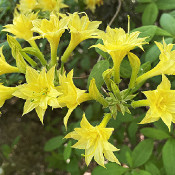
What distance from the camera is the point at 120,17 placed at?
247 cm

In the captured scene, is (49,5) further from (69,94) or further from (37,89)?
(69,94)

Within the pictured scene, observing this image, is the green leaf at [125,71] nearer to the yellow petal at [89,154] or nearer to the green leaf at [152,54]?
the green leaf at [152,54]

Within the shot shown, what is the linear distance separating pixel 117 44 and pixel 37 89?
0.47 meters

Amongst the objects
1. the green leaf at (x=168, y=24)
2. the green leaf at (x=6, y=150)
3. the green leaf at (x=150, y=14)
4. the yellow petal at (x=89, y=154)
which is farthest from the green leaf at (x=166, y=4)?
the green leaf at (x=6, y=150)

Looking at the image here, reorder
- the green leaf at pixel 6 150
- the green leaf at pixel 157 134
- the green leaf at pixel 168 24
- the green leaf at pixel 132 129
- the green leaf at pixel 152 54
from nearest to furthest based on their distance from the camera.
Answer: the green leaf at pixel 152 54 → the green leaf at pixel 168 24 → the green leaf at pixel 157 134 → the green leaf at pixel 132 129 → the green leaf at pixel 6 150

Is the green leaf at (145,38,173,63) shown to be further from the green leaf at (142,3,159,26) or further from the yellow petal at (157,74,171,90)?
the green leaf at (142,3,159,26)

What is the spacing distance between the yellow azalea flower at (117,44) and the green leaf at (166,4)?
35.7 inches

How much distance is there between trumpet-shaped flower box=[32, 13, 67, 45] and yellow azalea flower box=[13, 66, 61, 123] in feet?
0.73

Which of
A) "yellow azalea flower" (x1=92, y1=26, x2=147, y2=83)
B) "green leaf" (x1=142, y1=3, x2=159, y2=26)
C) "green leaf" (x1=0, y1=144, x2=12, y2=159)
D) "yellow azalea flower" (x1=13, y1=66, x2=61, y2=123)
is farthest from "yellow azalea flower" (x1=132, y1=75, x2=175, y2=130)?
"green leaf" (x1=0, y1=144, x2=12, y2=159)

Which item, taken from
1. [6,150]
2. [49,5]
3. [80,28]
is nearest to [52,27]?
[80,28]

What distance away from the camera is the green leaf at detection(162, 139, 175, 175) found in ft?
5.74

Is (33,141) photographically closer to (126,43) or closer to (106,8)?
(106,8)

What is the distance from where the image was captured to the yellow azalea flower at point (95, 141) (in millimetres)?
1249

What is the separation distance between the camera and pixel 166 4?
2.16 meters
